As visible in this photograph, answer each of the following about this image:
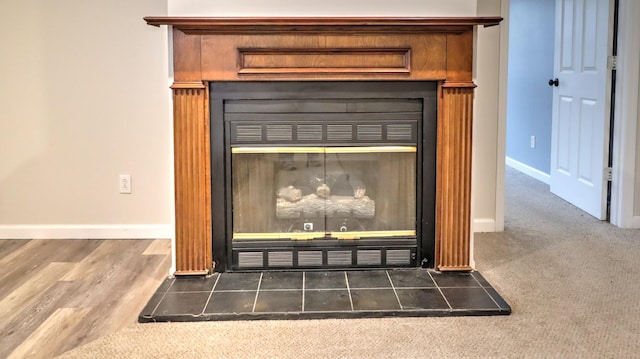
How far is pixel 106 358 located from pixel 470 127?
5.99ft

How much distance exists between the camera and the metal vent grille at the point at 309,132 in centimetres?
321

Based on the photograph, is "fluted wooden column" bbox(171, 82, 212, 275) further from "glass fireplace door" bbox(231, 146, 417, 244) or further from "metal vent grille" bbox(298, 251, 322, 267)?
"metal vent grille" bbox(298, 251, 322, 267)

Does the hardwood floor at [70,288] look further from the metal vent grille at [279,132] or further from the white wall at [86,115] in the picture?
the metal vent grille at [279,132]

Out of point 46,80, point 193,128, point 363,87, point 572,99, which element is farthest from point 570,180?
point 46,80

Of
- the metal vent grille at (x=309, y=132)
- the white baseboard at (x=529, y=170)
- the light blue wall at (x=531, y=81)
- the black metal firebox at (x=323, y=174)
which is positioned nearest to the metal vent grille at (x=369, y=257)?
the black metal firebox at (x=323, y=174)

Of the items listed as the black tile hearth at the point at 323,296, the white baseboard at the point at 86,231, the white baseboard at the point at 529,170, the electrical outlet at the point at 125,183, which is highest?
the electrical outlet at the point at 125,183

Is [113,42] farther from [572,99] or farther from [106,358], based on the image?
[572,99]

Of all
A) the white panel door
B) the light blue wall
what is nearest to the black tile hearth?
the white panel door

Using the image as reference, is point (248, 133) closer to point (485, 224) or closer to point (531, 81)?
point (485, 224)

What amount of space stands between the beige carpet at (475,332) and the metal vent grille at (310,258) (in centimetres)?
60

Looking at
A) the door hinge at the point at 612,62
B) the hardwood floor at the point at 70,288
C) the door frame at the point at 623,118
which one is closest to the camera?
the hardwood floor at the point at 70,288

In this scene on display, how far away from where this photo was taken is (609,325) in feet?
8.79

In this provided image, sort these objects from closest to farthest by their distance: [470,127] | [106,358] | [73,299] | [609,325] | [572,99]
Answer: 1. [106,358]
2. [609,325]
3. [73,299]
4. [470,127]
5. [572,99]

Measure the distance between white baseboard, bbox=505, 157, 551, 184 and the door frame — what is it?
1.60 m
